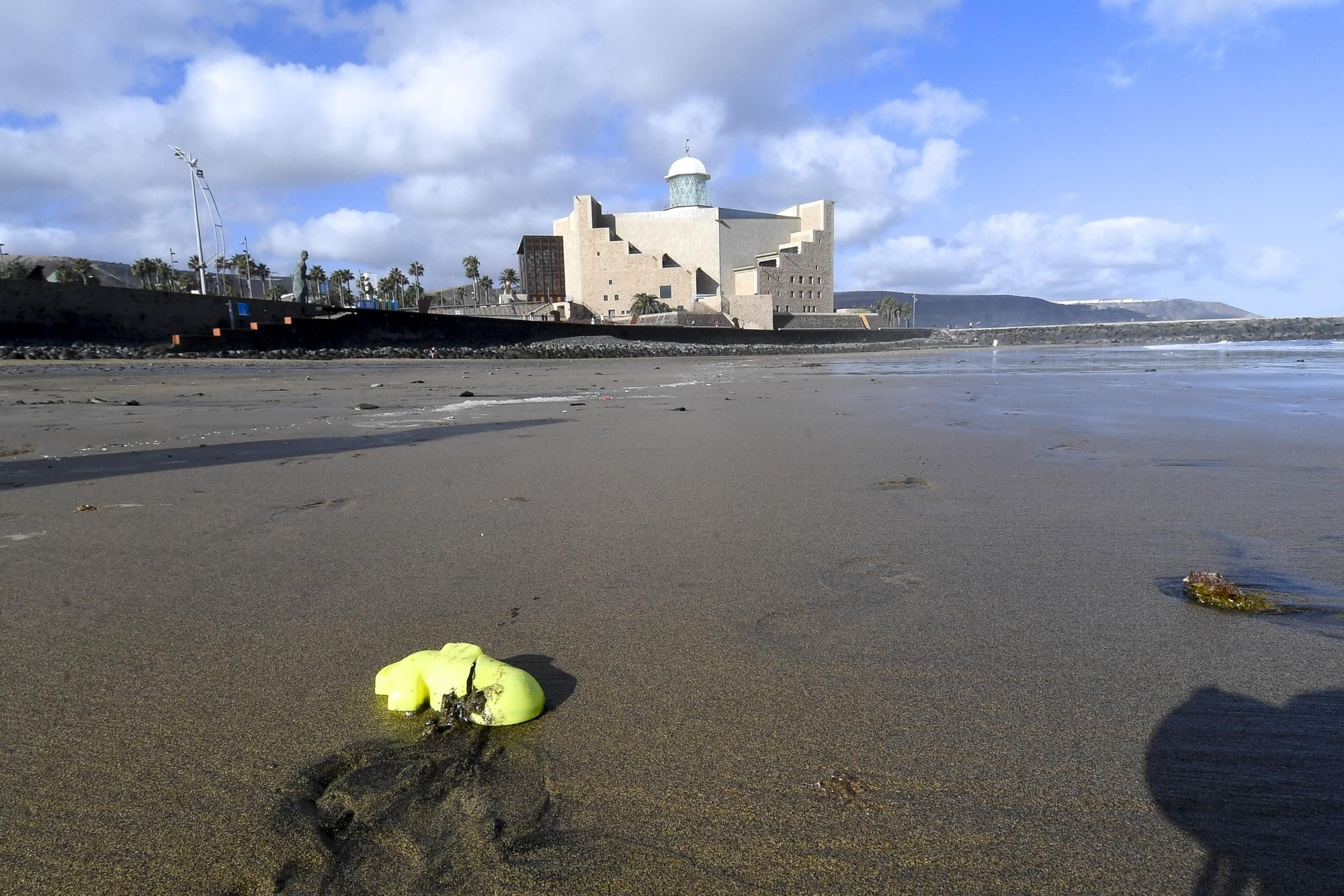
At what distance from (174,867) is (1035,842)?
1.51 meters

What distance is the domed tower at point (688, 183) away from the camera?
269ft

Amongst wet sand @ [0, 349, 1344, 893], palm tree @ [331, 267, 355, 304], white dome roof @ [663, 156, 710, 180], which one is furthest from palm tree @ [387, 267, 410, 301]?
wet sand @ [0, 349, 1344, 893]

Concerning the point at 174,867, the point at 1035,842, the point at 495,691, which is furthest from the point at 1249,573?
the point at 174,867

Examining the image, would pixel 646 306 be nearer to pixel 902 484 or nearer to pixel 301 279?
pixel 301 279

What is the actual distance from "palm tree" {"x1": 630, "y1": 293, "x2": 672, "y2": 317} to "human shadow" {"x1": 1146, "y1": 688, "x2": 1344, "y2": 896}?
69790 millimetres

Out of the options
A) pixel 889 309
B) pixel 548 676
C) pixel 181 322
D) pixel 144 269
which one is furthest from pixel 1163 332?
pixel 144 269

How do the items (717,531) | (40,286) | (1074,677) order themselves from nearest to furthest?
(1074,677), (717,531), (40,286)

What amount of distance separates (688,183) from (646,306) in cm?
1965

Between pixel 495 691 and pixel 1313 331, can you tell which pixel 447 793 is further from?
pixel 1313 331

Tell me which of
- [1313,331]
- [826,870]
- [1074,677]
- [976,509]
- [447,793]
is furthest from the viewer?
[1313,331]

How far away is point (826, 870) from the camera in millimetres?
1261

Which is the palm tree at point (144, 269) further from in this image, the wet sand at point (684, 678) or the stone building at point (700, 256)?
the wet sand at point (684, 678)

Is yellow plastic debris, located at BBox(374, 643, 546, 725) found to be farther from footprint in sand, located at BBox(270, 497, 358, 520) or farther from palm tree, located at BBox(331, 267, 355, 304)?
palm tree, located at BBox(331, 267, 355, 304)

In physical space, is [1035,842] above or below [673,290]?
below
